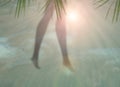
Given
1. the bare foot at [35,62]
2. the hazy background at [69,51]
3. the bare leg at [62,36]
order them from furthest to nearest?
the bare foot at [35,62]
the hazy background at [69,51]
the bare leg at [62,36]

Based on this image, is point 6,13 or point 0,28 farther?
point 6,13

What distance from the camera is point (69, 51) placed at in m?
2.67

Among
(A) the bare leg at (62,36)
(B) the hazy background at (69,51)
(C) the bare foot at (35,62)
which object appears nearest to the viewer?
(A) the bare leg at (62,36)

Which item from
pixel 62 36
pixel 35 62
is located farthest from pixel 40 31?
pixel 35 62

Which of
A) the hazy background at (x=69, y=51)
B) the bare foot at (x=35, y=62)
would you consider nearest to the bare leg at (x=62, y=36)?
the hazy background at (x=69, y=51)

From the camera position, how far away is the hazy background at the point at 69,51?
7.23ft

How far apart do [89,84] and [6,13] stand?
5.85 ft

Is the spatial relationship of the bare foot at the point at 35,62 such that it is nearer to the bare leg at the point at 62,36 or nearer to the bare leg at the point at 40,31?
the bare leg at the point at 40,31

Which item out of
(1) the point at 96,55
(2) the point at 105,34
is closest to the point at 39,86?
(1) the point at 96,55

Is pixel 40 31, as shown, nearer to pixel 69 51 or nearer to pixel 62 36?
pixel 62 36

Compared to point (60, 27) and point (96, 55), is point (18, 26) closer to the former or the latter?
point (96, 55)

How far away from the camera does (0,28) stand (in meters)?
3.24

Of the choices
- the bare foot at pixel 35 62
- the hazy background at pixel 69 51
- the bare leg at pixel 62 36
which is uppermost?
the bare leg at pixel 62 36

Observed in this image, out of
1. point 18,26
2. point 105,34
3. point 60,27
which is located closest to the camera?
point 60,27
